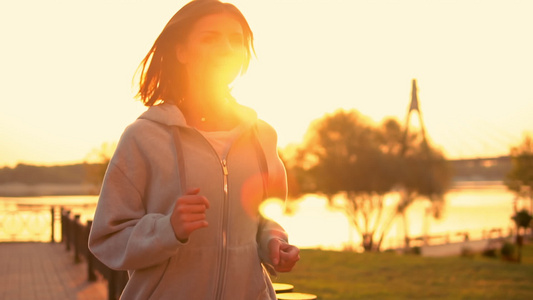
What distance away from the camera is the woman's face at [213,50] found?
1.80 meters

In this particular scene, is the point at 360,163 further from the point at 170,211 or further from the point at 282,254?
the point at 170,211

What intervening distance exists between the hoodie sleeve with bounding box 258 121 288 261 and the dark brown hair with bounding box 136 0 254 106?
0.87 ft

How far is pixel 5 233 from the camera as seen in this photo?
20.3 m

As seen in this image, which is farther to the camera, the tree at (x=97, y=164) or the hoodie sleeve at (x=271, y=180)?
the tree at (x=97, y=164)

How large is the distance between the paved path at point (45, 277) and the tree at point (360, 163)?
20590 mm

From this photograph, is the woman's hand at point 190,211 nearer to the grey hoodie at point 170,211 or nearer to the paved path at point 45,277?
the grey hoodie at point 170,211

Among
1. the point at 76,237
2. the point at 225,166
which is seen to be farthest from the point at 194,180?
the point at 76,237

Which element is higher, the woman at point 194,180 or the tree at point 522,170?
the woman at point 194,180

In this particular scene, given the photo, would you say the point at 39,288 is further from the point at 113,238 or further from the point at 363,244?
the point at 363,244

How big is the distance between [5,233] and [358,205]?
20674 mm

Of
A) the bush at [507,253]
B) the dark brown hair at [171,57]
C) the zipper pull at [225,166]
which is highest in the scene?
the dark brown hair at [171,57]

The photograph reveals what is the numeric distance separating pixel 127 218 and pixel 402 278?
13.8m

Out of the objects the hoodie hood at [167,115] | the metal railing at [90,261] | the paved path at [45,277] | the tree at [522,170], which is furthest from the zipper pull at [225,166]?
the tree at [522,170]

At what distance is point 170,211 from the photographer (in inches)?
65.8
